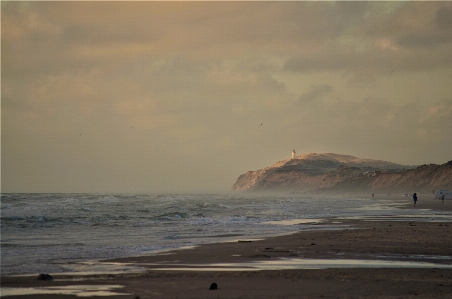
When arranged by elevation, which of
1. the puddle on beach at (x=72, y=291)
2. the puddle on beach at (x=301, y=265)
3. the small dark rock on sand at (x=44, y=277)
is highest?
the small dark rock on sand at (x=44, y=277)

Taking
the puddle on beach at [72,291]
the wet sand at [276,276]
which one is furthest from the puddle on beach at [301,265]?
the puddle on beach at [72,291]

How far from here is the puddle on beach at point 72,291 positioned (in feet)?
27.7

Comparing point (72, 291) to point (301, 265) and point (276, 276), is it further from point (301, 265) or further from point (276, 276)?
point (301, 265)

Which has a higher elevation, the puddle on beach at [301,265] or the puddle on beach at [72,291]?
the puddle on beach at [72,291]

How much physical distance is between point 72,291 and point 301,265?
5055 mm

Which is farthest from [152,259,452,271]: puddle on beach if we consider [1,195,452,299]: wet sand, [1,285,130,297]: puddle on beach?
[1,285,130,297]: puddle on beach

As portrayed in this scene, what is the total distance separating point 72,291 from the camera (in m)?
8.64

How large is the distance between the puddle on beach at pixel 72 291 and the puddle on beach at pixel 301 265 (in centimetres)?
213

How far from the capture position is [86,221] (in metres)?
25.5

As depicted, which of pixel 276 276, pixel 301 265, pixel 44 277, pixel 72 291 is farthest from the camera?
pixel 301 265

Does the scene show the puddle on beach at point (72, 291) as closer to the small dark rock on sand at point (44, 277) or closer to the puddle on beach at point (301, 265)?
the small dark rock on sand at point (44, 277)

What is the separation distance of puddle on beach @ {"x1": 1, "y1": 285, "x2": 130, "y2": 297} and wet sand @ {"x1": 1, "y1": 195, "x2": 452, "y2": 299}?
0.12 metres

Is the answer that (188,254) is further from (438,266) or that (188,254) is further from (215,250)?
(438,266)

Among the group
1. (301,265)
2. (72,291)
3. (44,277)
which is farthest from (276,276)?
(44,277)
